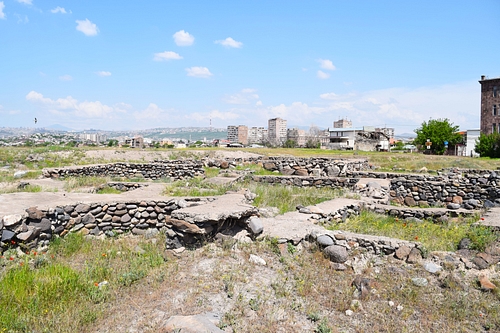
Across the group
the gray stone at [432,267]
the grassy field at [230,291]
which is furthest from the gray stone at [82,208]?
the gray stone at [432,267]

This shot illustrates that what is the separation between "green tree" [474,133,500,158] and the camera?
4341 cm

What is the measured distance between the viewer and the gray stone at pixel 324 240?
6699 mm

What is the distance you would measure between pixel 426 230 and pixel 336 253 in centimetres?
377

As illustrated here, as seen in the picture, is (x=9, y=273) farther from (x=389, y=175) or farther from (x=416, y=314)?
(x=389, y=175)

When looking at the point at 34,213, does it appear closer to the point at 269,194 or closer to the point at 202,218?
the point at 202,218

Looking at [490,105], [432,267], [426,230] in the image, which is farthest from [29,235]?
[490,105]

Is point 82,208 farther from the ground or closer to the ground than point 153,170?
closer to the ground

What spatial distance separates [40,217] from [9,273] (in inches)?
73.3

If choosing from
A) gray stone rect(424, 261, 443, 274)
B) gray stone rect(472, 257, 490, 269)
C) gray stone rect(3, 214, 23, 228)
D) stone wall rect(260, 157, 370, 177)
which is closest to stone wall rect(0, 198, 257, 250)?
gray stone rect(3, 214, 23, 228)

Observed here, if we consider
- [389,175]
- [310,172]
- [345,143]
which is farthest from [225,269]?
[345,143]

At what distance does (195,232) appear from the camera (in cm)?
637

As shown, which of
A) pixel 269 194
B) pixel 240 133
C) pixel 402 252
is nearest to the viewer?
pixel 402 252

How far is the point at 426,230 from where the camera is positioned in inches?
344

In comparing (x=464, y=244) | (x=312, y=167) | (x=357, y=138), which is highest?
(x=357, y=138)
